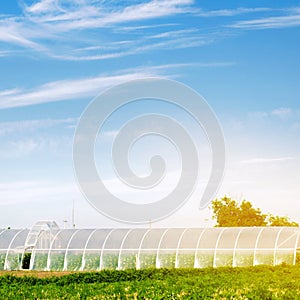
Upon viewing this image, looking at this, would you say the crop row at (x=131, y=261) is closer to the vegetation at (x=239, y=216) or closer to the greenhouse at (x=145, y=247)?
the greenhouse at (x=145, y=247)

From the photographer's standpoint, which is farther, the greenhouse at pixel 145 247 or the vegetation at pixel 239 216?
the vegetation at pixel 239 216

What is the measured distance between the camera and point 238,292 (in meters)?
13.2

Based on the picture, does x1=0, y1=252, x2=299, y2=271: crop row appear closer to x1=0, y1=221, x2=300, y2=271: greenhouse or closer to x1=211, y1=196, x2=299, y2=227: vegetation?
x1=0, y1=221, x2=300, y2=271: greenhouse

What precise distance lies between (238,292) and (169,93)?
1356cm

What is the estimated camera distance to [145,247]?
33844mm

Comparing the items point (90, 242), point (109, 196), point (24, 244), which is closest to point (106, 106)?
point (109, 196)

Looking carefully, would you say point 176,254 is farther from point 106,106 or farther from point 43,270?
point 106,106

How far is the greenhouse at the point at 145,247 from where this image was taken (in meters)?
31.6

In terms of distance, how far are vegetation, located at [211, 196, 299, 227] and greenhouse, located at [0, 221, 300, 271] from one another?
10.9 m

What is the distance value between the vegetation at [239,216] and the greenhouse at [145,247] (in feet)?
35.7

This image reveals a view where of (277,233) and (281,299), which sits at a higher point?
(277,233)

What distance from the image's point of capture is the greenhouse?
3164cm

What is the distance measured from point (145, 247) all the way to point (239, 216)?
13456 millimetres

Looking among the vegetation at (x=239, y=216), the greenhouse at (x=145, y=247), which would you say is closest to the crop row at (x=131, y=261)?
the greenhouse at (x=145, y=247)
